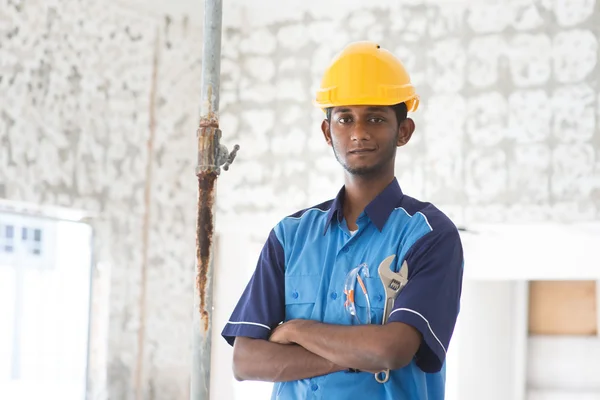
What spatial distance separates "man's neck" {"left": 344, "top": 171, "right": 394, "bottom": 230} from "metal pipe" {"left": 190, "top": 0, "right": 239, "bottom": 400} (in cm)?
31

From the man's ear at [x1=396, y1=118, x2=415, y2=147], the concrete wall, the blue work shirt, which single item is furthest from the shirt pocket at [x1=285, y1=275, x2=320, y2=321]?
the concrete wall

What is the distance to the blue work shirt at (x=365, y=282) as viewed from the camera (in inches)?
68.1

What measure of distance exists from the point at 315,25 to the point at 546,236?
5.51 ft

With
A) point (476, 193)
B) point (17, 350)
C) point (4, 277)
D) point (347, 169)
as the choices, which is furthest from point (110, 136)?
point (347, 169)

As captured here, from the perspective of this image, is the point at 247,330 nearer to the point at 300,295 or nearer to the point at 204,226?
the point at 300,295

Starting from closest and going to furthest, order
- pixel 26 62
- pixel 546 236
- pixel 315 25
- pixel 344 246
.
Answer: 1. pixel 344 246
2. pixel 26 62
3. pixel 546 236
4. pixel 315 25

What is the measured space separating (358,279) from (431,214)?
22 cm

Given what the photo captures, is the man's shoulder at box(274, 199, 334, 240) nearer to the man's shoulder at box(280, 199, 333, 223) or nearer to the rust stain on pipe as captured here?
the man's shoulder at box(280, 199, 333, 223)

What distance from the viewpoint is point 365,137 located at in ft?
6.09

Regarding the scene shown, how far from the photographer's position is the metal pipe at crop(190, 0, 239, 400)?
1880 millimetres

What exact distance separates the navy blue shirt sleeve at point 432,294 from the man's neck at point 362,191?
0.65 ft

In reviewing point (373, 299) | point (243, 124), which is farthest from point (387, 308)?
point (243, 124)

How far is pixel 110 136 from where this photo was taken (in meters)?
4.18

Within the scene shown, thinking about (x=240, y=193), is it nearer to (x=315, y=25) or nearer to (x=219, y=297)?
(x=219, y=297)
